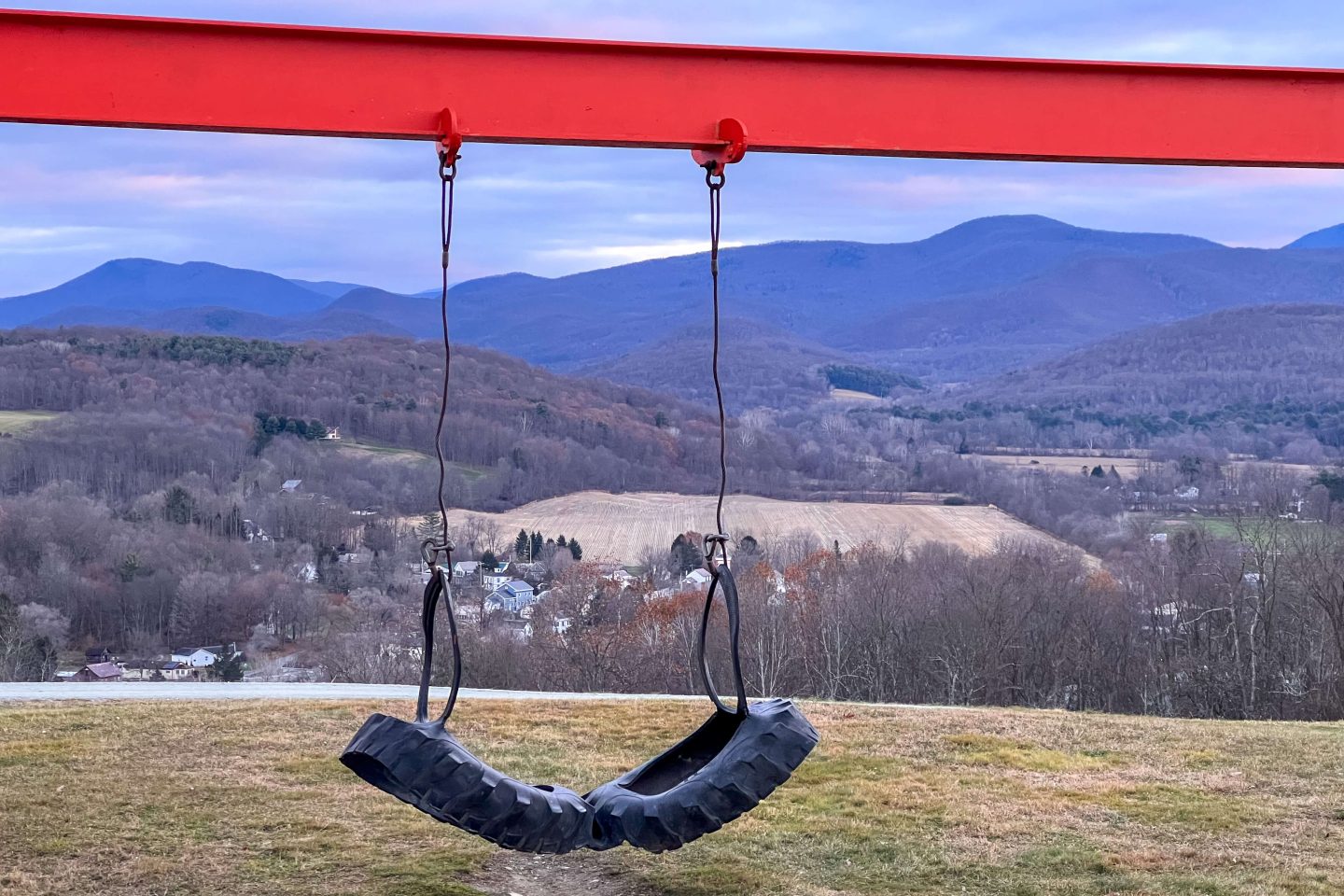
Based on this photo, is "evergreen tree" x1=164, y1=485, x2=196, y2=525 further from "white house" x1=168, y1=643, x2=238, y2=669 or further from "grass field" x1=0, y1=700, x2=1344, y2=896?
"grass field" x1=0, y1=700, x2=1344, y2=896

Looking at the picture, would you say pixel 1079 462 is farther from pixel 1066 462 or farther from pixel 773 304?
pixel 773 304

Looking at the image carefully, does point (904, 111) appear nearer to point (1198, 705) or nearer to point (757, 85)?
point (757, 85)

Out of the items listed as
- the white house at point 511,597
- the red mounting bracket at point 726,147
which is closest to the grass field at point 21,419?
the white house at point 511,597

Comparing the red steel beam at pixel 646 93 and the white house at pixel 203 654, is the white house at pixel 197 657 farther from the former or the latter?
the red steel beam at pixel 646 93

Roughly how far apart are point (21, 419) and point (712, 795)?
5417 centimetres

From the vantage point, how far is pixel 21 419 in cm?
5050

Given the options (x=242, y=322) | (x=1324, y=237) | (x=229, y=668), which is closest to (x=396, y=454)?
(x=229, y=668)

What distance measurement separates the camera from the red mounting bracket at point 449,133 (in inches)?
146

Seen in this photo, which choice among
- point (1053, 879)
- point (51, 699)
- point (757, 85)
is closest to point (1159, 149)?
point (757, 85)

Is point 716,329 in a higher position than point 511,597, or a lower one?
higher

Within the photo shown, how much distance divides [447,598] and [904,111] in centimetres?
210

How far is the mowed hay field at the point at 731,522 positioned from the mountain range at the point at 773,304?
720 inches

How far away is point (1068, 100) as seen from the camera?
13.3 ft

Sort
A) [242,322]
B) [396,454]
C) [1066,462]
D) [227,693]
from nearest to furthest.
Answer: [227,693], [396,454], [1066,462], [242,322]
